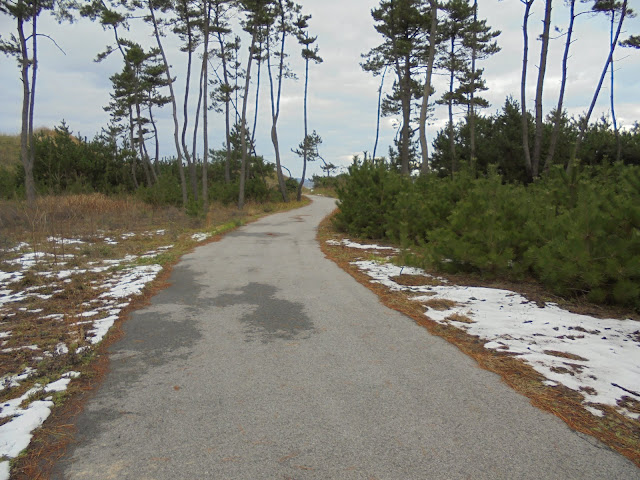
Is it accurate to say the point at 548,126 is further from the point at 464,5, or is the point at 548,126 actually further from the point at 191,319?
the point at 191,319

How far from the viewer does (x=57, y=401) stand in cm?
311

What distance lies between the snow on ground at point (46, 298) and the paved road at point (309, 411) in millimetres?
335

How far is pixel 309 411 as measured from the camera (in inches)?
116

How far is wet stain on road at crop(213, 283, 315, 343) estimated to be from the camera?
4633mm

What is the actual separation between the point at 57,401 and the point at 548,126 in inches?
1227

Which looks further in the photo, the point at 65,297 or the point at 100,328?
the point at 65,297

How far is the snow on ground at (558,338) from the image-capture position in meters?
3.20

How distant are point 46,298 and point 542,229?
7.64 m

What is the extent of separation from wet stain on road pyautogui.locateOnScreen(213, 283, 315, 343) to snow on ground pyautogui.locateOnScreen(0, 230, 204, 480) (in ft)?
5.29

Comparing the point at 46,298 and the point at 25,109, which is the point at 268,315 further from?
the point at 25,109

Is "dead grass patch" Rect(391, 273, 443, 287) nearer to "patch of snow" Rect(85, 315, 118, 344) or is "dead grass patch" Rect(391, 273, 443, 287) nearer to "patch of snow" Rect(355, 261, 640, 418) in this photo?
"patch of snow" Rect(355, 261, 640, 418)

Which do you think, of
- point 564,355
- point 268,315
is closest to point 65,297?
point 268,315

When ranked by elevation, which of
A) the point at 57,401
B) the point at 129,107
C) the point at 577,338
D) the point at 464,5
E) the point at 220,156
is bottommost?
the point at 57,401

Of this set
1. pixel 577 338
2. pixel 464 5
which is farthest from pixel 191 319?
pixel 464 5
